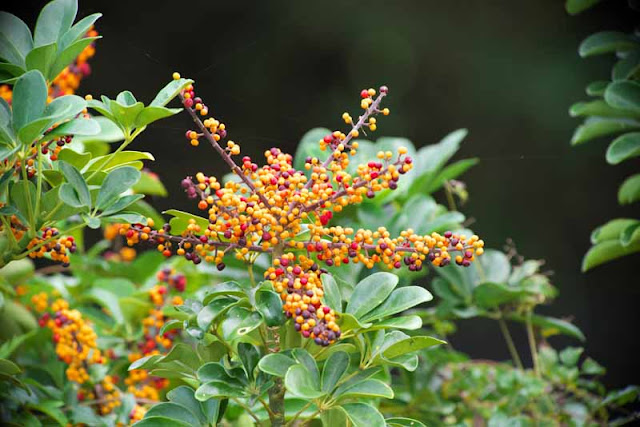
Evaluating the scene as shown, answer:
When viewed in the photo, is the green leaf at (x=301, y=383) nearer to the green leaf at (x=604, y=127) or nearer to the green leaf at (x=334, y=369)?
the green leaf at (x=334, y=369)

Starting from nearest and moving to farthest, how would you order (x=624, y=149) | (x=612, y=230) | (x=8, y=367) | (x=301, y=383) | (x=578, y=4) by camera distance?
1. (x=301, y=383)
2. (x=8, y=367)
3. (x=624, y=149)
4. (x=612, y=230)
5. (x=578, y=4)

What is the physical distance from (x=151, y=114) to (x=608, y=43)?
822mm

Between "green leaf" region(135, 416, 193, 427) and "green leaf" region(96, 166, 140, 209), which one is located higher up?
"green leaf" region(96, 166, 140, 209)

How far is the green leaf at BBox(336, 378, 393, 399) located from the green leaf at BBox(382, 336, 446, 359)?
0.04 meters

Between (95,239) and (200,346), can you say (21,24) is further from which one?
(95,239)

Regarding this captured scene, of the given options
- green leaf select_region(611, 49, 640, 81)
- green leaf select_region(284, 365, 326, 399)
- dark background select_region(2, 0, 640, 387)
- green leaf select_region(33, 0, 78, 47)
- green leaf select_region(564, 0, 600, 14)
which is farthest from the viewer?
dark background select_region(2, 0, 640, 387)

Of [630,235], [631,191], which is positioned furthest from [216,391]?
[631,191]

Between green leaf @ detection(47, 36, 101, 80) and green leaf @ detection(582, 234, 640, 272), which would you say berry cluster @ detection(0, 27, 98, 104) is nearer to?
green leaf @ detection(47, 36, 101, 80)

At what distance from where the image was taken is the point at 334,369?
0.71 meters

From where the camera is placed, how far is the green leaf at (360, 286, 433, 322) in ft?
2.31

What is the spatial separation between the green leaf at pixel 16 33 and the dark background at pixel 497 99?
144 centimetres

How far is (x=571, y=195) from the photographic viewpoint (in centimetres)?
260

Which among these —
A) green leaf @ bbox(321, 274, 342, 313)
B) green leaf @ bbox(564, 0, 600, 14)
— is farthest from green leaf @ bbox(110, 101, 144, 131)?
green leaf @ bbox(564, 0, 600, 14)

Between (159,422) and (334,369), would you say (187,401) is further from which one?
(334,369)
